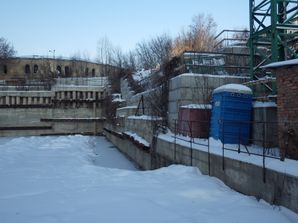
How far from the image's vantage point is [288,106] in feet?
24.8

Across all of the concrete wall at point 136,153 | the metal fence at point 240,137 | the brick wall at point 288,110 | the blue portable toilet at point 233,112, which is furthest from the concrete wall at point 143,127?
the brick wall at point 288,110

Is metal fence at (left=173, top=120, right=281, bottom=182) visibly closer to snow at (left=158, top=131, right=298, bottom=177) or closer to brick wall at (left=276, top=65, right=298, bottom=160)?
snow at (left=158, top=131, right=298, bottom=177)

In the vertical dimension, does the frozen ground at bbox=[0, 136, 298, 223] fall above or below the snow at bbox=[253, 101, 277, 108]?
below

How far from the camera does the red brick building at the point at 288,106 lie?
735 centimetres

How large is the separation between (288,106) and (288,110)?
0.08 meters

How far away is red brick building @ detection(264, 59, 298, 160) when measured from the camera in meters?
7.35

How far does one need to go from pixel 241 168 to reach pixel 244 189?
15.8 inches

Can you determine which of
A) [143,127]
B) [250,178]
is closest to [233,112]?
[250,178]

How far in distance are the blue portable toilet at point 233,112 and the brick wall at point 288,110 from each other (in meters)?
2.65

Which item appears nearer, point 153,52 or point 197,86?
point 197,86

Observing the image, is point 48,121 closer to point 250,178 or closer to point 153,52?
point 153,52

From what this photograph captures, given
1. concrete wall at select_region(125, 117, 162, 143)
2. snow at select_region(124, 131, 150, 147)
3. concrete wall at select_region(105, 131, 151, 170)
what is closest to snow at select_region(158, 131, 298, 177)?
concrete wall at select_region(125, 117, 162, 143)

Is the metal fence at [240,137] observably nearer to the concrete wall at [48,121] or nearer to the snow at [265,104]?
the snow at [265,104]

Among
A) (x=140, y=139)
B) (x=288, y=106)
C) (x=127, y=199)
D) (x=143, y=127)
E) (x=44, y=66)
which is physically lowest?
(x=127, y=199)
